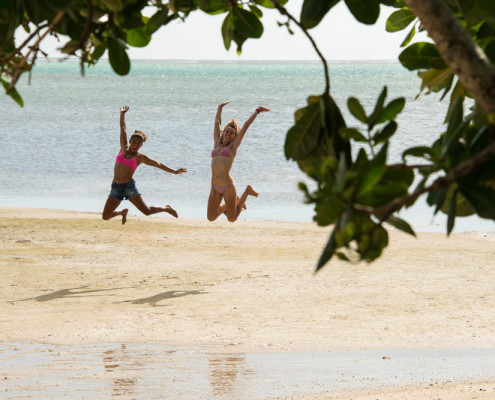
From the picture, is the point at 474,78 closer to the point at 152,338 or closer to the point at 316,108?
the point at 316,108

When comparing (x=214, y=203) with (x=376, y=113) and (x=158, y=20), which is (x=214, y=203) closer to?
(x=158, y=20)

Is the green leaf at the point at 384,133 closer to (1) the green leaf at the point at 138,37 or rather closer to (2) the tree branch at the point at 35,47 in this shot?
(2) the tree branch at the point at 35,47

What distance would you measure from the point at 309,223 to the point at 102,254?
486 cm

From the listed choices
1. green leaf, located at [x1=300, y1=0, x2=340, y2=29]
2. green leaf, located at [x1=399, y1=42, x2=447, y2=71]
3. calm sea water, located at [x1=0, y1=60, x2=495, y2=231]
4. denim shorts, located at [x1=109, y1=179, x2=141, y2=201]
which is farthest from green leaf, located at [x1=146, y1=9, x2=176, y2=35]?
denim shorts, located at [x1=109, y1=179, x2=141, y2=201]

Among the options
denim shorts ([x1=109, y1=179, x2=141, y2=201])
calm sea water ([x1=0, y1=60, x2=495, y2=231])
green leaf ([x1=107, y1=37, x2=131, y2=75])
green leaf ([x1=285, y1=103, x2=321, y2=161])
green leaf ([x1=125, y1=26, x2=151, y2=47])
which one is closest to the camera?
green leaf ([x1=285, y1=103, x2=321, y2=161])

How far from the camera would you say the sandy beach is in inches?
305

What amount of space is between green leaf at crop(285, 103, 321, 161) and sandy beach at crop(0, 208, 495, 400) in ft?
15.4

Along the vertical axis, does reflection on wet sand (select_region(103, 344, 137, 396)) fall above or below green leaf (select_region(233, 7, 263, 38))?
below

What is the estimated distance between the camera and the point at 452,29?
1.52 meters

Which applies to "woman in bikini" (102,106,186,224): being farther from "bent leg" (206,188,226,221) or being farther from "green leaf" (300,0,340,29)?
"green leaf" (300,0,340,29)

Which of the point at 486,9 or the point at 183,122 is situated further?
the point at 183,122

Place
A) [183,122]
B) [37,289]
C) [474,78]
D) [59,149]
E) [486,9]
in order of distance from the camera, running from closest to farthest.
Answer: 1. [474,78]
2. [486,9]
3. [37,289]
4. [59,149]
5. [183,122]

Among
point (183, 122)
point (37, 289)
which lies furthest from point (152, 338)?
point (183, 122)

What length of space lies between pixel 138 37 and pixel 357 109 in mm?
1007
